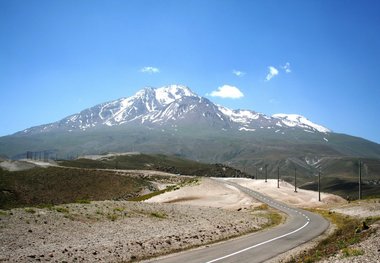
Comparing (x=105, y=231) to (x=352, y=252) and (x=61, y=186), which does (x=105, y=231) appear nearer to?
(x=352, y=252)

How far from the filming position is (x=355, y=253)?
21781 millimetres

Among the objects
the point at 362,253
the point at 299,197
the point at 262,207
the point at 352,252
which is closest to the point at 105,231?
the point at 352,252

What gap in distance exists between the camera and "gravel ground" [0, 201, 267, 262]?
2542cm

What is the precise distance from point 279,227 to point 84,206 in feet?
70.8

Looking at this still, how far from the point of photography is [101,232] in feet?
105

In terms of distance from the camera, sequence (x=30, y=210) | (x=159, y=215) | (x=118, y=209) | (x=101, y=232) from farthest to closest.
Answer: (x=159, y=215) → (x=118, y=209) → (x=30, y=210) → (x=101, y=232)

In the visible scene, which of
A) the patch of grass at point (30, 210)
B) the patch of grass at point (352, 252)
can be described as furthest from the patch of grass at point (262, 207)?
the patch of grass at point (352, 252)

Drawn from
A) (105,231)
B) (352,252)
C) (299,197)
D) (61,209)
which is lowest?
(299,197)

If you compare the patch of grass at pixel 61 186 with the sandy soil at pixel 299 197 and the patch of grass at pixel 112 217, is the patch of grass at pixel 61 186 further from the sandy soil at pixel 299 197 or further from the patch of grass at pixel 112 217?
the patch of grass at pixel 112 217

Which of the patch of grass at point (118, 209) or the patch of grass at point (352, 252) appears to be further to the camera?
the patch of grass at point (118, 209)

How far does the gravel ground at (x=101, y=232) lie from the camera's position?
25422mm

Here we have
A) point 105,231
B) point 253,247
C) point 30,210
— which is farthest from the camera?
point 30,210

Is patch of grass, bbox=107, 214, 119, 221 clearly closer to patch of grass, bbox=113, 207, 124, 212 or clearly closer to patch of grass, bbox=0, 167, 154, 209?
patch of grass, bbox=113, 207, 124, 212

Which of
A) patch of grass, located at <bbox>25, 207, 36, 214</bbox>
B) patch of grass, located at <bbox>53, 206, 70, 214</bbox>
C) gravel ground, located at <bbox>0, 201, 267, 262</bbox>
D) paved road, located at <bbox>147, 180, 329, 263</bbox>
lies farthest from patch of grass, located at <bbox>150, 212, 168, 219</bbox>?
patch of grass, located at <bbox>25, 207, 36, 214</bbox>
